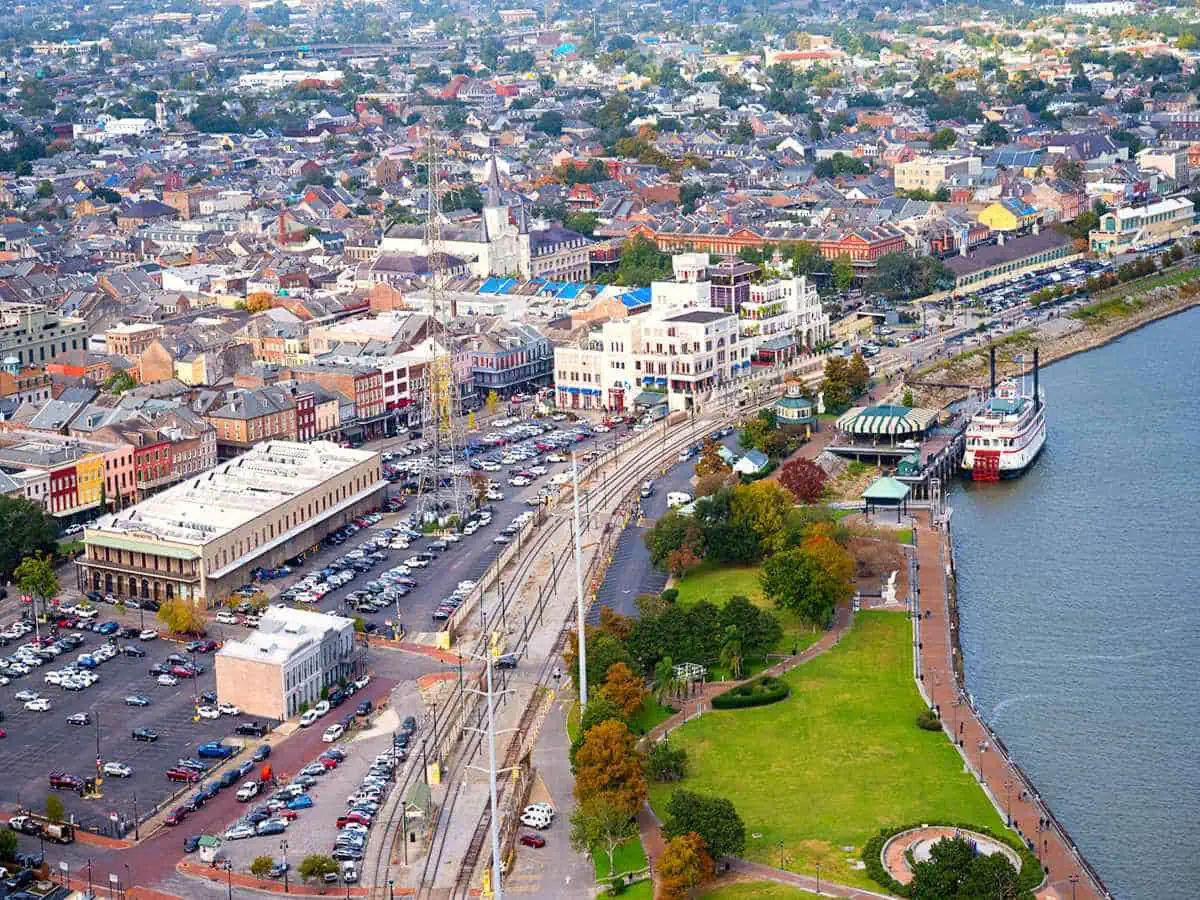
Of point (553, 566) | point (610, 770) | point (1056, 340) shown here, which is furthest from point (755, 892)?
point (1056, 340)

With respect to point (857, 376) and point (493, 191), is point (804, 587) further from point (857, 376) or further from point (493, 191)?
point (493, 191)

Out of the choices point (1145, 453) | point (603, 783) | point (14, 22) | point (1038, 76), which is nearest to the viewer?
point (603, 783)

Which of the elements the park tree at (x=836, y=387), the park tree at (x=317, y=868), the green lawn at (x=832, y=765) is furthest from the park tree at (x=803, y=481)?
the park tree at (x=317, y=868)

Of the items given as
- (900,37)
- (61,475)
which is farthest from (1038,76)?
(61,475)

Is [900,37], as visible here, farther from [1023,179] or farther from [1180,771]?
[1180,771]

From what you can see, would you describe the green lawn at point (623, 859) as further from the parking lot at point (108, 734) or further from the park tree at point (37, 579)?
the park tree at point (37, 579)
